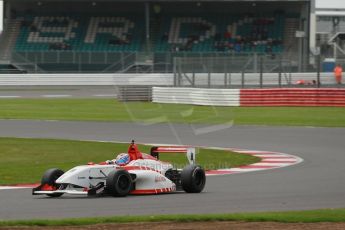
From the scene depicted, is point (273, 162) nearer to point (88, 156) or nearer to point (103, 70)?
point (88, 156)

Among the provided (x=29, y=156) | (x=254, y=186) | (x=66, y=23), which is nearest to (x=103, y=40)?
(x=66, y=23)

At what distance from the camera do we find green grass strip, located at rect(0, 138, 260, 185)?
56.0 ft

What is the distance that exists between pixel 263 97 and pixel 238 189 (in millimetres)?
25514

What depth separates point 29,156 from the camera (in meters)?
20.0

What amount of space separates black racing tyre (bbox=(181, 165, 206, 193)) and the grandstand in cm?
4718

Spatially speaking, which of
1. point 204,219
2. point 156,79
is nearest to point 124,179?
point 204,219

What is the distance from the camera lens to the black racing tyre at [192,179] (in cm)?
1371

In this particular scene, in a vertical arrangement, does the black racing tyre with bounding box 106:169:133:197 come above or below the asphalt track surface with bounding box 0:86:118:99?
above

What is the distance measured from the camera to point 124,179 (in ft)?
43.3

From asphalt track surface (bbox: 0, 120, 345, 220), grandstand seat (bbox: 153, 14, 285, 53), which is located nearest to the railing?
grandstand seat (bbox: 153, 14, 285, 53)

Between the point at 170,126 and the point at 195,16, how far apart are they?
37.4 metres

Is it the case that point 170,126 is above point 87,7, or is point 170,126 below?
below

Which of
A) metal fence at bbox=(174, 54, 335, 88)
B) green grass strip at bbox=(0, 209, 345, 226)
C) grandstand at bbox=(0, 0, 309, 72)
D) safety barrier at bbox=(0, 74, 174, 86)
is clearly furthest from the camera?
grandstand at bbox=(0, 0, 309, 72)

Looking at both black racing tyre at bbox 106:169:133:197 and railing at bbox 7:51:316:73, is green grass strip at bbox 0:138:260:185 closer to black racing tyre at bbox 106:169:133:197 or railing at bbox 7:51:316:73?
black racing tyre at bbox 106:169:133:197
